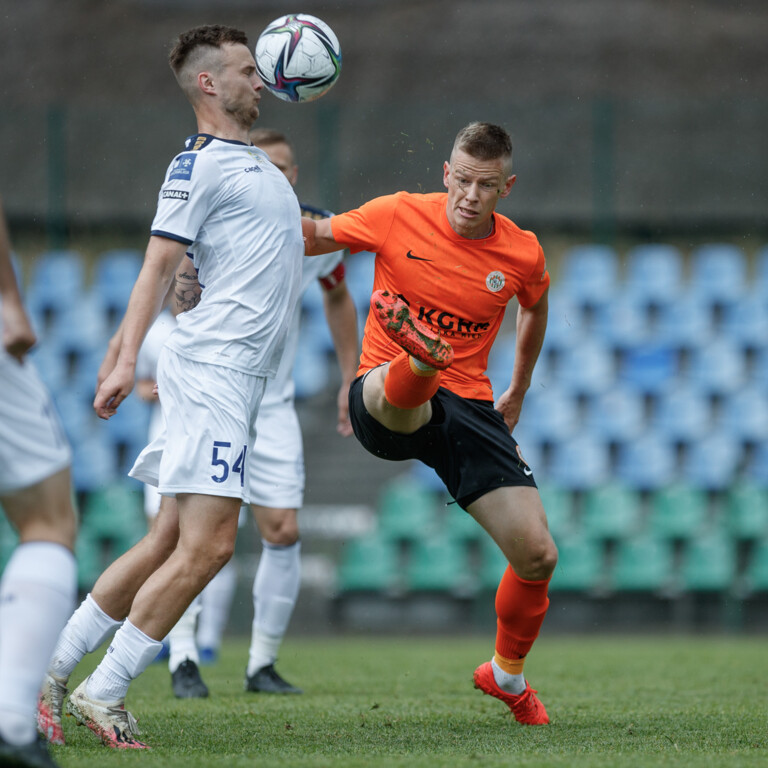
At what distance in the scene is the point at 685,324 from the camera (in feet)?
40.5

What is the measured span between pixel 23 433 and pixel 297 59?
2195mm

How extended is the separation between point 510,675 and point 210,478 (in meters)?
1.53

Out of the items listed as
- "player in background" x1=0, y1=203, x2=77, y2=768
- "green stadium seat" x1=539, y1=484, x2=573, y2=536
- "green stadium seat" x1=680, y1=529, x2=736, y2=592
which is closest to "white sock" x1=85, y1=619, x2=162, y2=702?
"player in background" x1=0, y1=203, x2=77, y2=768

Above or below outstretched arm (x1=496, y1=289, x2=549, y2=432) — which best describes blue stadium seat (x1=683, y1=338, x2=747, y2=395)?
below

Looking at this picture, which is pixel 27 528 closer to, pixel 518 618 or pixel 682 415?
pixel 518 618

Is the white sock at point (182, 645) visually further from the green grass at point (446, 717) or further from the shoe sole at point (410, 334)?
the shoe sole at point (410, 334)

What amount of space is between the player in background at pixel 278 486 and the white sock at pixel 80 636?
64.3 inches

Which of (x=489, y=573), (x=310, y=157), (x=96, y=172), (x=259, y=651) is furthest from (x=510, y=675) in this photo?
(x=96, y=172)

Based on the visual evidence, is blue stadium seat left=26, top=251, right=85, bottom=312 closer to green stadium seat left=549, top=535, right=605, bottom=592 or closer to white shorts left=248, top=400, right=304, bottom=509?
green stadium seat left=549, top=535, right=605, bottom=592

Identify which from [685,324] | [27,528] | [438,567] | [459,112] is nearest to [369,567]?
[438,567]

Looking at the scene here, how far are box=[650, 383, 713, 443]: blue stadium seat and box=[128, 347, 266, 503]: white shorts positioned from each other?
8676mm

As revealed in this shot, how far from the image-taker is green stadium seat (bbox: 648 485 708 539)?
11.1 m

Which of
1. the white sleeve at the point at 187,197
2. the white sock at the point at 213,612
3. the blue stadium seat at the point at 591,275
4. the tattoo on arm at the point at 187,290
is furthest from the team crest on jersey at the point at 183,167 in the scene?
the blue stadium seat at the point at 591,275

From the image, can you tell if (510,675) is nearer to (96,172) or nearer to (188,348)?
(188,348)
